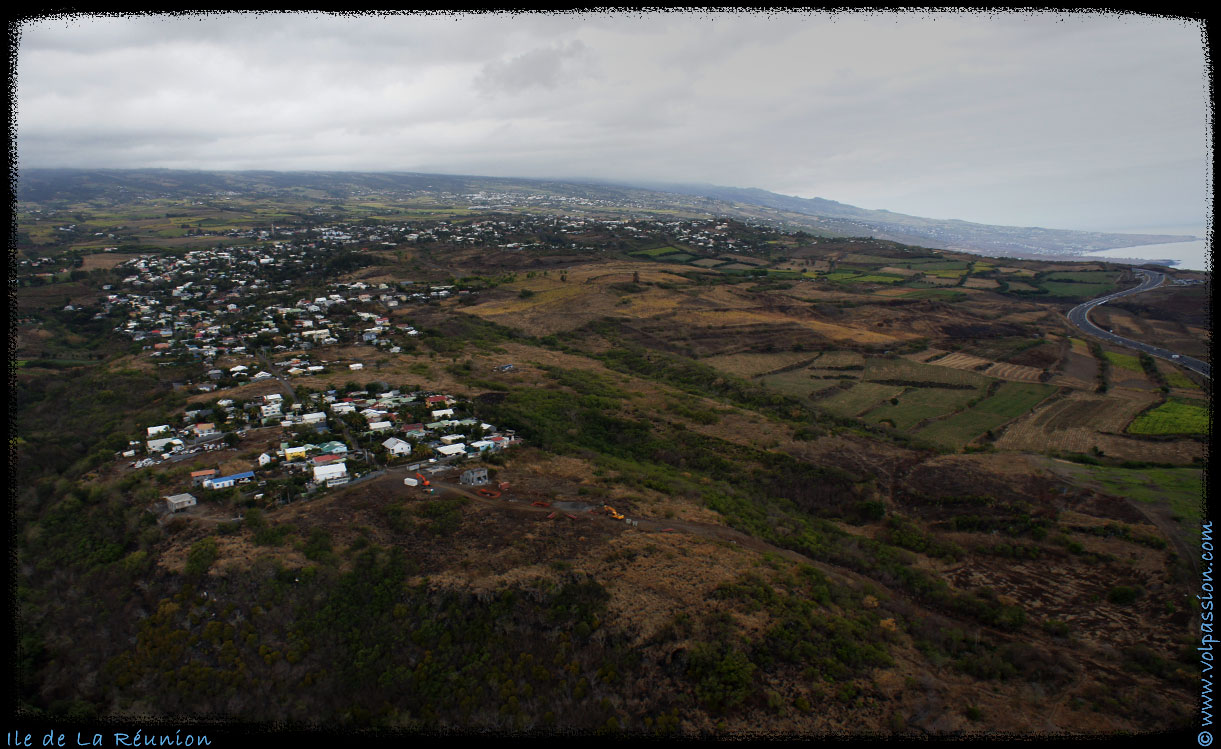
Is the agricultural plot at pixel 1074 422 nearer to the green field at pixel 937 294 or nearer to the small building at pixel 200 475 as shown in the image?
the green field at pixel 937 294

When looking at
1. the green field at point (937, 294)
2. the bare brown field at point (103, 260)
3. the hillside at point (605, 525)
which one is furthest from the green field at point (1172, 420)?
the bare brown field at point (103, 260)

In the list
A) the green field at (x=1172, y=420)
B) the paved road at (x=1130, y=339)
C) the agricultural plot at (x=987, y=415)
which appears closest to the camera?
the green field at (x=1172, y=420)

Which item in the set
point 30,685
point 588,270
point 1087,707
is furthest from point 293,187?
point 1087,707

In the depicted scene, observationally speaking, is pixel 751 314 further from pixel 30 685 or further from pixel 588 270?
pixel 30 685

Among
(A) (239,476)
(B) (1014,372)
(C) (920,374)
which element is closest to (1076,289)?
(B) (1014,372)

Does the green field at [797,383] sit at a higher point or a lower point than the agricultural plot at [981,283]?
lower

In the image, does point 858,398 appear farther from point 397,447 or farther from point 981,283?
point 981,283

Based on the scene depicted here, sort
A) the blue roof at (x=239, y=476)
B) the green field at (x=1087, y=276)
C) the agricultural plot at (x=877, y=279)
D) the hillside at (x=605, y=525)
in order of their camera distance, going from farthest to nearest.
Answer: the agricultural plot at (x=877, y=279)
the green field at (x=1087, y=276)
the blue roof at (x=239, y=476)
the hillside at (x=605, y=525)

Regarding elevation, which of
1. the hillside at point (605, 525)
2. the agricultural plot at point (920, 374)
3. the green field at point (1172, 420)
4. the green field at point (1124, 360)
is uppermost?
the green field at point (1124, 360)
